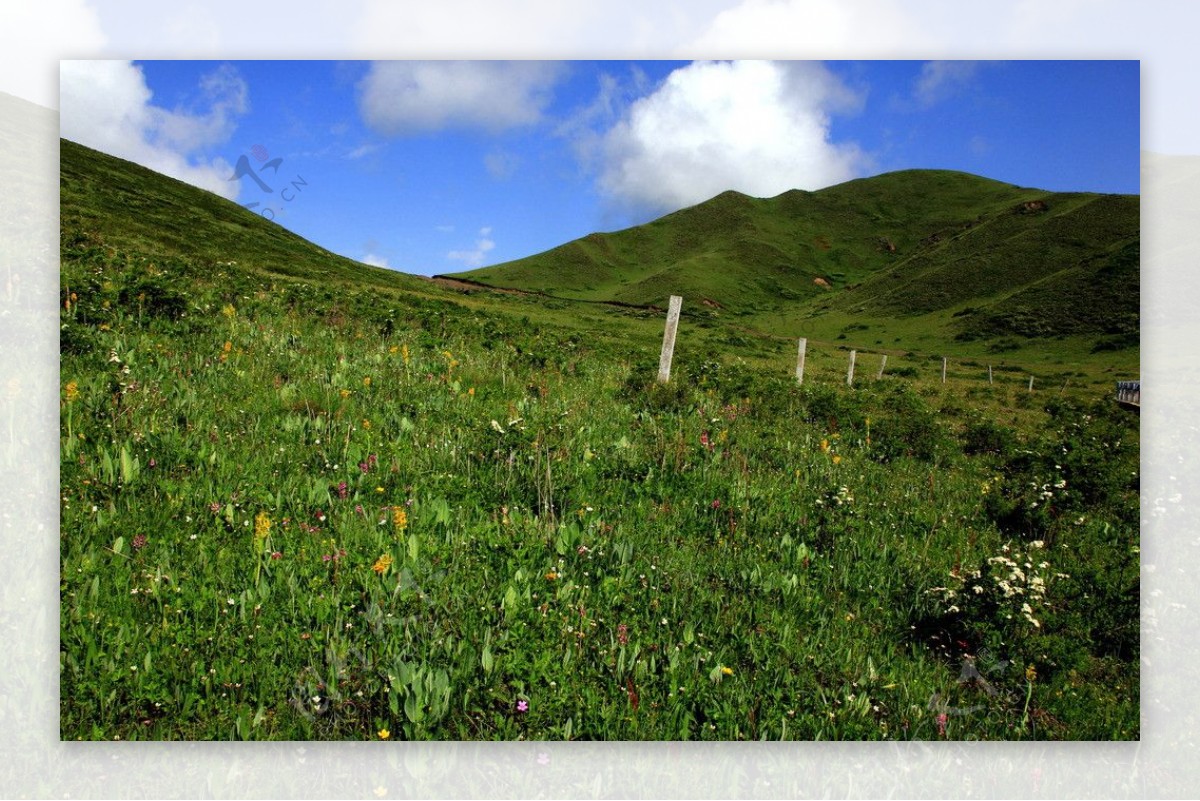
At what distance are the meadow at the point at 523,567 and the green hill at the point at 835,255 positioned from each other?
144ft

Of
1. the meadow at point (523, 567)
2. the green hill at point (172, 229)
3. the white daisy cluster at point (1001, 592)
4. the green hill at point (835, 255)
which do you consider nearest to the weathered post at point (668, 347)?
the meadow at point (523, 567)

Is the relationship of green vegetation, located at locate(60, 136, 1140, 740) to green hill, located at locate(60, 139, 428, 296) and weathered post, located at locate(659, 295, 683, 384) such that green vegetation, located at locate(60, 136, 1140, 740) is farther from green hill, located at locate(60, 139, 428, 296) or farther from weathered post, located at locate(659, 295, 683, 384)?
weathered post, located at locate(659, 295, 683, 384)

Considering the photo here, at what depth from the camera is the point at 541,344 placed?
10.3 m

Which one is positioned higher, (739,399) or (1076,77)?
(1076,77)

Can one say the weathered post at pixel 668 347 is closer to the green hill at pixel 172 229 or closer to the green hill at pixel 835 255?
Result: the green hill at pixel 172 229

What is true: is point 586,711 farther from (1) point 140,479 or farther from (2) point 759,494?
(1) point 140,479

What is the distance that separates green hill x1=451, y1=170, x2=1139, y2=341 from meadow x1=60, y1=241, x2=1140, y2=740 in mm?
44015

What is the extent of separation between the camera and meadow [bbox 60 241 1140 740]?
9.75 feet

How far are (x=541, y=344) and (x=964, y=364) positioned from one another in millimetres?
32221

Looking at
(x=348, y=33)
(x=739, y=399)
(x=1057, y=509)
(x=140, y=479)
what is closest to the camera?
(x=140, y=479)

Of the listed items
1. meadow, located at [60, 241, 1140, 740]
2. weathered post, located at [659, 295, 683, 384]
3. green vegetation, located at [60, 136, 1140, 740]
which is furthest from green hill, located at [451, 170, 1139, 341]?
green vegetation, located at [60, 136, 1140, 740]

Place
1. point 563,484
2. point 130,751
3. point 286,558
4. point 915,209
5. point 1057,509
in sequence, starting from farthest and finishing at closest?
point 915,209
point 1057,509
point 563,484
point 286,558
point 130,751

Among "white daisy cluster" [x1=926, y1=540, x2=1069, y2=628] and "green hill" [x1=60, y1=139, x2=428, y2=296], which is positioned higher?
"green hill" [x1=60, y1=139, x2=428, y2=296]

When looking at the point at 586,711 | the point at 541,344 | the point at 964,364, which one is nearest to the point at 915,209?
the point at 964,364
